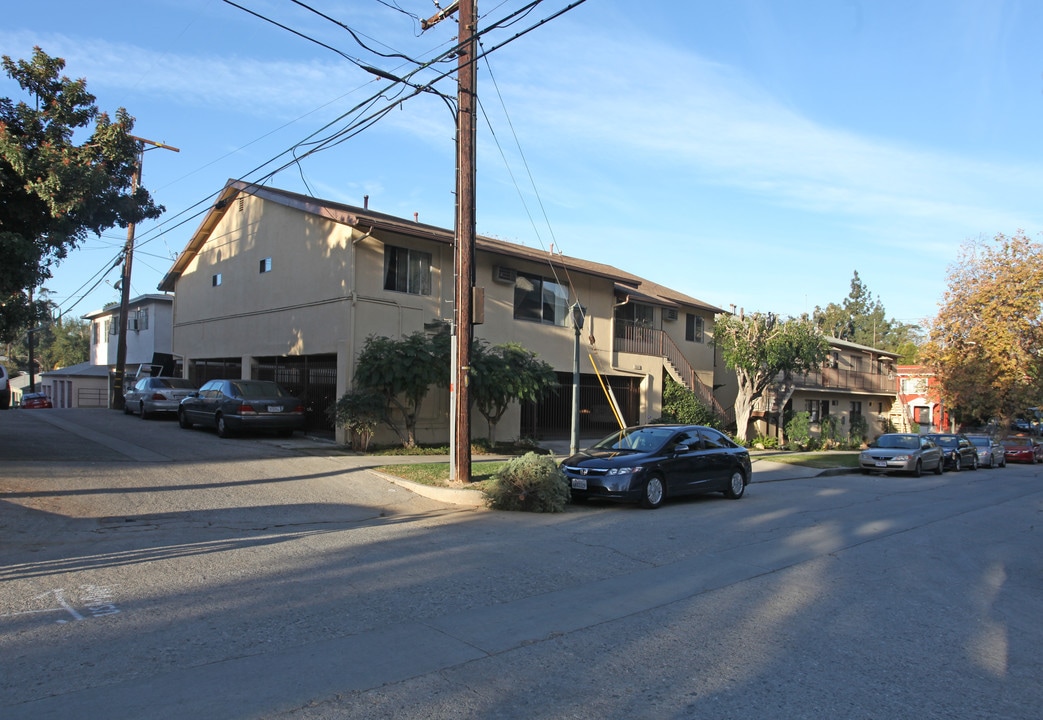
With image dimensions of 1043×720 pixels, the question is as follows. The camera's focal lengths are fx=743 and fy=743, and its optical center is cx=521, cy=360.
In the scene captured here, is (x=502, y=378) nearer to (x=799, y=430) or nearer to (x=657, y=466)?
(x=657, y=466)

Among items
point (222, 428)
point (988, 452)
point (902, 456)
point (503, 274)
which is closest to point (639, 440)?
point (503, 274)

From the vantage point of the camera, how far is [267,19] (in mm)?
11102

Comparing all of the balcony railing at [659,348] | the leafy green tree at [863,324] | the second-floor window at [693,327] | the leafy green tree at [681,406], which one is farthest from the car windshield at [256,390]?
the leafy green tree at [863,324]

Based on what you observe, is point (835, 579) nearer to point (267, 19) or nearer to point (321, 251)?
point (267, 19)

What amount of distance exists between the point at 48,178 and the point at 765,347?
22.6 m

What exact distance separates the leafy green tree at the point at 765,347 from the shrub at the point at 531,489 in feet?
56.4

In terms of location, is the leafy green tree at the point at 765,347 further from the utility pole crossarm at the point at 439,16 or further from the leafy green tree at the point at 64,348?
the leafy green tree at the point at 64,348

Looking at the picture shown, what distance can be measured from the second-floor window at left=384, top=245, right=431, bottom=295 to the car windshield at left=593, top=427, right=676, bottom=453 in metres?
8.49

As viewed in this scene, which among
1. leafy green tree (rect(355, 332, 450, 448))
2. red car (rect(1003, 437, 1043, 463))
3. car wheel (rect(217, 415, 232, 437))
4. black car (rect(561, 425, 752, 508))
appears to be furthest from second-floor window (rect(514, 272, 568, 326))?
red car (rect(1003, 437, 1043, 463))

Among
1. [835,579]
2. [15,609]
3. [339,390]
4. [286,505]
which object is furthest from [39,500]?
[835,579]

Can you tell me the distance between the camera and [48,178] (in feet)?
36.4

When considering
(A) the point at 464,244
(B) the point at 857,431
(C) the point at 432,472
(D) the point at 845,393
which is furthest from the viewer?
→ (D) the point at 845,393

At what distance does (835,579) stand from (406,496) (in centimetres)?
723

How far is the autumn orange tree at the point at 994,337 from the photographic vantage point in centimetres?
3431
